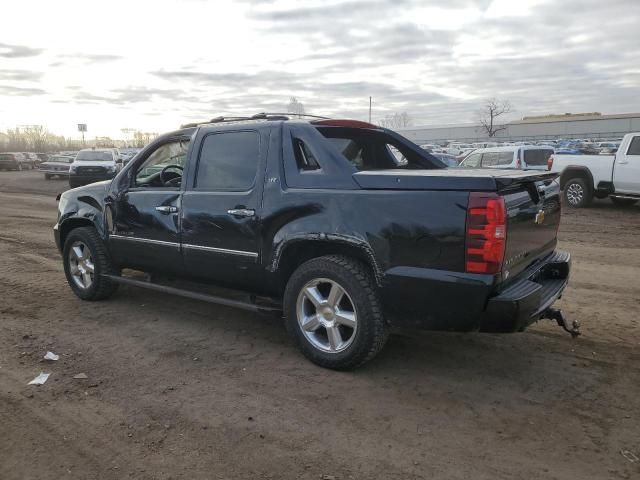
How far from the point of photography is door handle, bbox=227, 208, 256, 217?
4.38 m

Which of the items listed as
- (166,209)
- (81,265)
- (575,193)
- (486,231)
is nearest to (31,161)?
(575,193)

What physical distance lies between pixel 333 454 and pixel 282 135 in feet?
8.25

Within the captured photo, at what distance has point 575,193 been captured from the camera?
14656 millimetres

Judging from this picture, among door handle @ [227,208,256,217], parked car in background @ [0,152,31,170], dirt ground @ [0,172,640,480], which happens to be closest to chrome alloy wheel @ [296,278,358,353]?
dirt ground @ [0,172,640,480]

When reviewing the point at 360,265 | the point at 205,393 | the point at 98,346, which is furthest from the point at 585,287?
the point at 98,346

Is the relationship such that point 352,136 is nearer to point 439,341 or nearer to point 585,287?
point 439,341

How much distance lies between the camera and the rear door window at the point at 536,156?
16406 mm

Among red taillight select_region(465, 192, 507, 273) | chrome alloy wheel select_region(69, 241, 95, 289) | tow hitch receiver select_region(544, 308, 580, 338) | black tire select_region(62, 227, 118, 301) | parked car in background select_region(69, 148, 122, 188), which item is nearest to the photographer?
red taillight select_region(465, 192, 507, 273)

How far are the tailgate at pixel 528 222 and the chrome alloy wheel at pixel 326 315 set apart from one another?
1.16 metres

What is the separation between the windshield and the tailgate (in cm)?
2231

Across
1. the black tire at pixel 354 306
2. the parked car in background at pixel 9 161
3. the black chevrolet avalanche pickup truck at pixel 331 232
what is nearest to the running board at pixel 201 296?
the black chevrolet avalanche pickup truck at pixel 331 232

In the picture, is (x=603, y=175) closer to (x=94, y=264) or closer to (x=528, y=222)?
(x=528, y=222)

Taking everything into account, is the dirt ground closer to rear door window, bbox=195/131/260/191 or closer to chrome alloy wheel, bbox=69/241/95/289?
chrome alloy wheel, bbox=69/241/95/289

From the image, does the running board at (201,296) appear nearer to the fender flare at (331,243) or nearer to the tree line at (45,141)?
the fender flare at (331,243)
